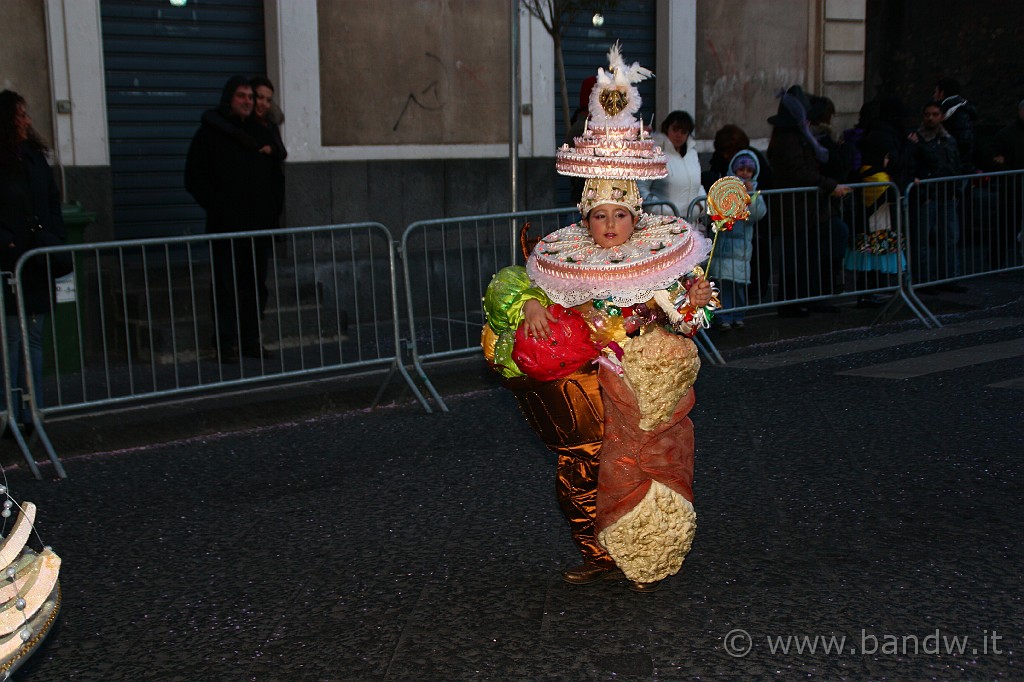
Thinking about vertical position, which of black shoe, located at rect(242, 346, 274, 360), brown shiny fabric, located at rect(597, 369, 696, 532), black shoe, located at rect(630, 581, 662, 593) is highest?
brown shiny fabric, located at rect(597, 369, 696, 532)

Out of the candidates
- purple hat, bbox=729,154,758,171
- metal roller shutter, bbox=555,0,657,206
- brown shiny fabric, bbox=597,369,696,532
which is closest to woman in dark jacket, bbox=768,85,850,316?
purple hat, bbox=729,154,758,171

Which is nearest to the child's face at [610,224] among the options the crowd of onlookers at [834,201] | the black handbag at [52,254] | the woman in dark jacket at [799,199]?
the black handbag at [52,254]

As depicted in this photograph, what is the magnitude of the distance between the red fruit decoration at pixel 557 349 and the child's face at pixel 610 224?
285 mm

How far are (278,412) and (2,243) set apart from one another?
1820mm

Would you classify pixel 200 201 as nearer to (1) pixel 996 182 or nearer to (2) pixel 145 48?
(2) pixel 145 48

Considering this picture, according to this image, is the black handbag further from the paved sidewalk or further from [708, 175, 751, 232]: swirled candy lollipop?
[708, 175, 751, 232]: swirled candy lollipop

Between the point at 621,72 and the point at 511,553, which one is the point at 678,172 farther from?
the point at 621,72

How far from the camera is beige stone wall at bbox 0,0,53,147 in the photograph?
10.4 m

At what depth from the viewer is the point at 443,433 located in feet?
24.5

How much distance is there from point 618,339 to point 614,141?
2.24 feet

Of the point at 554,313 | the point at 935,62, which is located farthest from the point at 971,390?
the point at 935,62

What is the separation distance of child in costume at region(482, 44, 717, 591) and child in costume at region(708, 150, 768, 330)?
533 centimetres

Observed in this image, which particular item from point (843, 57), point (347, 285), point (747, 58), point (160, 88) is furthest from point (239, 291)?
point (843, 57)

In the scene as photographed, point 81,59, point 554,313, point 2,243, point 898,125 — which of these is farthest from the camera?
point 898,125
